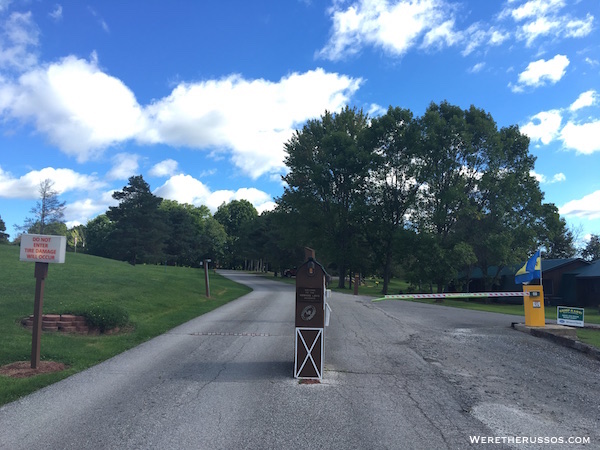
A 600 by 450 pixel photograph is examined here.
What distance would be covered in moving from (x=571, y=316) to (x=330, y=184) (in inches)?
1241

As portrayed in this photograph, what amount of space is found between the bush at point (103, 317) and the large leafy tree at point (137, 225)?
49877 mm

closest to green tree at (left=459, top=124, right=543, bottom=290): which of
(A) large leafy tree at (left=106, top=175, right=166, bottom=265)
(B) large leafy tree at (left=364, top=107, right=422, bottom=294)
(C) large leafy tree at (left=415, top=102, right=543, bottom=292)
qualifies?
(C) large leafy tree at (left=415, top=102, right=543, bottom=292)

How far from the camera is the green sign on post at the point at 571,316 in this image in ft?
46.0

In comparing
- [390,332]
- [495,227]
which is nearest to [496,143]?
[495,227]

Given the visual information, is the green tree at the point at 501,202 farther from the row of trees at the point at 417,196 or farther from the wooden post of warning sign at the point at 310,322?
the wooden post of warning sign at the point at 310,322

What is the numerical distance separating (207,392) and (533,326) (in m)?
11.5

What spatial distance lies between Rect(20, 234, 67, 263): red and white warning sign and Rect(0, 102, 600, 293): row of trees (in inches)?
1222

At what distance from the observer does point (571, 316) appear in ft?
46.6

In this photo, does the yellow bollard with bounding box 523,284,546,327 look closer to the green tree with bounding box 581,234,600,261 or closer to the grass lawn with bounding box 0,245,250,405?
the grass lawn with bounding box 0,245,250,405

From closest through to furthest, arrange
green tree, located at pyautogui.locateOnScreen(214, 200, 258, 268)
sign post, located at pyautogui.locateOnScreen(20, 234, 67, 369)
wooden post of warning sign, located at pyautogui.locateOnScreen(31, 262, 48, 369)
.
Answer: wooden post of warning sign, located at pyautogui.locateOnScreen(31, 262, 48, 369), sign post, located at pyautogui.locateOnScreen(20, 234, 67, 369), green tree, located at pyautogui.locateOnScreen(214, 200, 258, 268)

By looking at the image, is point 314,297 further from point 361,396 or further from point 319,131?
point 319,131

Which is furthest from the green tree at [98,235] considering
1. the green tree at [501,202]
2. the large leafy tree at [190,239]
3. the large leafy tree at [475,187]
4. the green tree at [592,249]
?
the green tree at [592,249]

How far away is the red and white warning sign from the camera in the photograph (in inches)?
293

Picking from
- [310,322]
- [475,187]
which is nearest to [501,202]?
[475,187]
